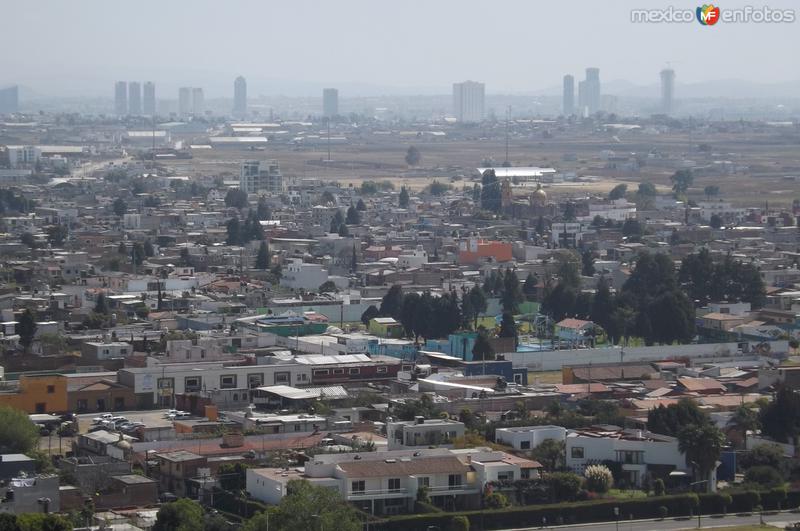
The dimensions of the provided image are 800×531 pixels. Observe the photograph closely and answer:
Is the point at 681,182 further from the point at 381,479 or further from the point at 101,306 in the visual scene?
the point at 381,479

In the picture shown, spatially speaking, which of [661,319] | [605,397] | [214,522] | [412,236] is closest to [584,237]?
[412,236]

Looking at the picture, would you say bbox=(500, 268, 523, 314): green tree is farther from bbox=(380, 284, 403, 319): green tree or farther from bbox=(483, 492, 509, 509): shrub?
bbox=(483, 492, 509, 509): shrub

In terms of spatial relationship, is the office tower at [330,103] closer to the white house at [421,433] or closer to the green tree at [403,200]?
the green tree at [403,200]

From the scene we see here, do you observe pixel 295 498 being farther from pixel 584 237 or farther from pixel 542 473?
pixel 584 237

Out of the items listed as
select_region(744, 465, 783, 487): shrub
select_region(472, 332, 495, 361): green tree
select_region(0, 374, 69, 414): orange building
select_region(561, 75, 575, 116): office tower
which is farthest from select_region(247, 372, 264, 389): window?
select_region(561, 75, 575, 116): office tower

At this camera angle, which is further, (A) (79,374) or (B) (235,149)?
(B) (235,149)

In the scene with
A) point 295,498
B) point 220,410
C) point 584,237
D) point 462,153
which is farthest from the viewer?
point 462,153

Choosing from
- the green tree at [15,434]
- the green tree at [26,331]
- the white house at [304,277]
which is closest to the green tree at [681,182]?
the white house at [304,277]
